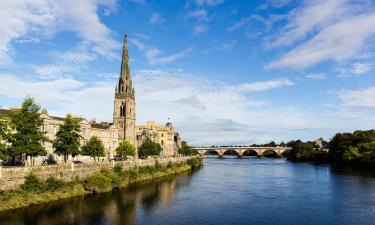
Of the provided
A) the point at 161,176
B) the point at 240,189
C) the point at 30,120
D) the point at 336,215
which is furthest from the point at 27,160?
the point at 336,215

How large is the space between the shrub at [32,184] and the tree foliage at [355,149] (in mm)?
82650

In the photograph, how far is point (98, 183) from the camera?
5453 centimetres

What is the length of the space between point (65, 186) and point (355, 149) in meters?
87.6

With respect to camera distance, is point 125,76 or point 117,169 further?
point 125,76

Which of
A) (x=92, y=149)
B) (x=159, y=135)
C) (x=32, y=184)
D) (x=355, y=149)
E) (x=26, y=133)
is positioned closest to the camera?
(x=32, y=184)

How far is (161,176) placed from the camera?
82.2 meters

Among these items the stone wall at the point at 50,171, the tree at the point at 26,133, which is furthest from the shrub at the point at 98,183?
the tree at the point at 26,133

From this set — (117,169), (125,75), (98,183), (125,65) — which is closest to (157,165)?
(117,169)

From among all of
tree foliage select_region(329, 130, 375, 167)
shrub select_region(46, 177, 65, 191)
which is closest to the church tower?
shrub select_region(46, 177, 65, 191)

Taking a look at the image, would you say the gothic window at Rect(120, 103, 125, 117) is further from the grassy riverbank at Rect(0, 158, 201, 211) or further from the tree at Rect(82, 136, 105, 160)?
the grassy riverbank at Rect(0, 158, 201, 211)

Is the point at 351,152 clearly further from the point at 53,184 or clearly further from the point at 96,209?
the point at 53,184

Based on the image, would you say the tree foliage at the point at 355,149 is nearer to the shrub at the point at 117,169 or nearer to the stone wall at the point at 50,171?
the stone wall at the point at 50,171

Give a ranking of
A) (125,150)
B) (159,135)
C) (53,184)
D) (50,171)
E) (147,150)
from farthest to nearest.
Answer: (159,135) < (147,150) < (125,150) < (50,171) < (53,184)

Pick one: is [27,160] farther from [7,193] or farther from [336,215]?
[336,215]
